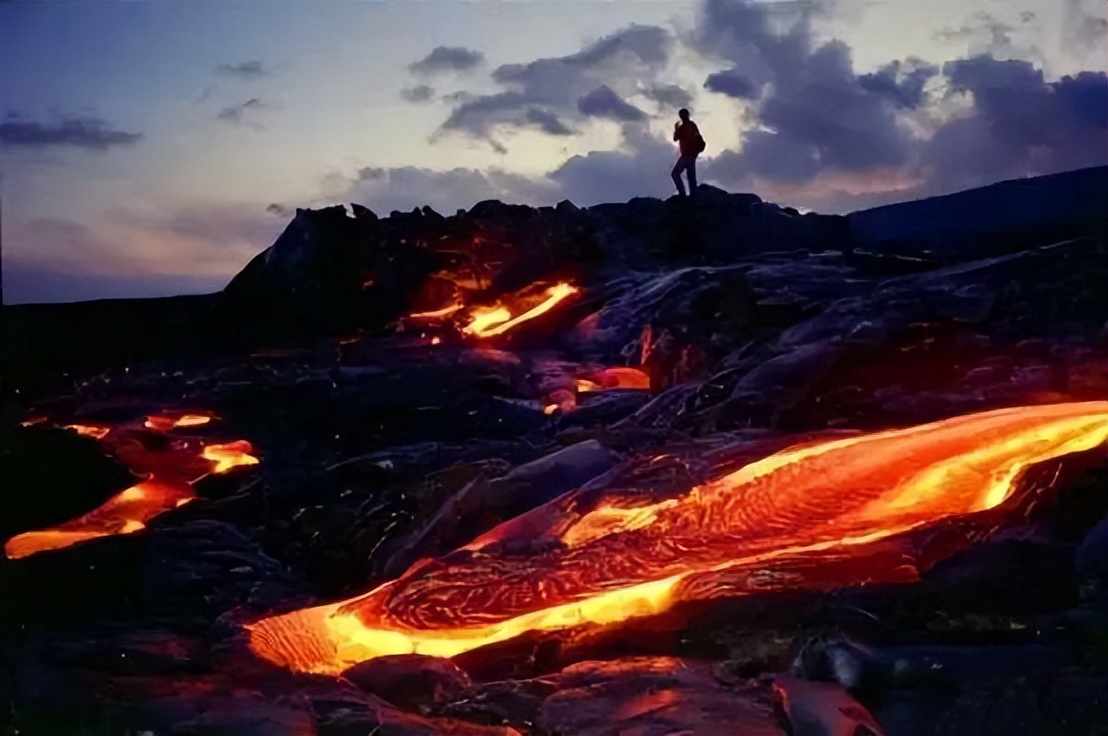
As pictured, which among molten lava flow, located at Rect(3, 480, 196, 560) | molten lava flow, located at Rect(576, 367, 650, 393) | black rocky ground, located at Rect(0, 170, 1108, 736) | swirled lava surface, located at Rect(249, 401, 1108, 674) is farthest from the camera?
molten lava flow, located at Rect(576, 367, 650, 393)

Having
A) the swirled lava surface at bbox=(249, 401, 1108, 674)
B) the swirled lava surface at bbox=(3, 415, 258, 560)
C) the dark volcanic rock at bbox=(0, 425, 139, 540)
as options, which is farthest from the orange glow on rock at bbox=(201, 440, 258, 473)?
the swirled lava surface at bbox=(249, 401, 1108, 674)

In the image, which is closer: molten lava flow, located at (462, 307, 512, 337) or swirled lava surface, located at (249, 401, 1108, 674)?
swirled lava surface, located at (249, 401, 1108, 674)

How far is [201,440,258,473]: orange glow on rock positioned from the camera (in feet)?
9.07

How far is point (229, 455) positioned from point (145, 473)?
21 centimetres

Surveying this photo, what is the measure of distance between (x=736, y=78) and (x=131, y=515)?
1836mm

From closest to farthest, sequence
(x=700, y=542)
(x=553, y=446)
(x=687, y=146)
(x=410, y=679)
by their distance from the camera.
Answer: (x=410, y=679)
(x=700, y=542)
(x=553, y=446)
(x=687, y=146)

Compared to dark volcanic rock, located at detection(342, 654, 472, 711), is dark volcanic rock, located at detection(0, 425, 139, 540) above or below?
above

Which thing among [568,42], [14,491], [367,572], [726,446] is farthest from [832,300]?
[14,491]

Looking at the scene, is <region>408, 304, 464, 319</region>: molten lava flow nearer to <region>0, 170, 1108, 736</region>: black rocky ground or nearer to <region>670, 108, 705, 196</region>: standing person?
<region>0, 170, 1108, 736</region>: black rocky ground

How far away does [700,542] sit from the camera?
2553 mm

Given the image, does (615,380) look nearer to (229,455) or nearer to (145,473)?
(229,455)

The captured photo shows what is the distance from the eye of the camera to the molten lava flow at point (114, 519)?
8.82 ft

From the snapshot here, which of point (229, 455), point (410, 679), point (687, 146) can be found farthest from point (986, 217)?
point (229, 455)

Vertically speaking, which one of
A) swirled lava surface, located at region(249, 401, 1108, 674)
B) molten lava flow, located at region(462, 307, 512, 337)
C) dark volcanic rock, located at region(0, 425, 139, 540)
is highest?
molten lava flow, located at region(462, 307, 512, 337)
